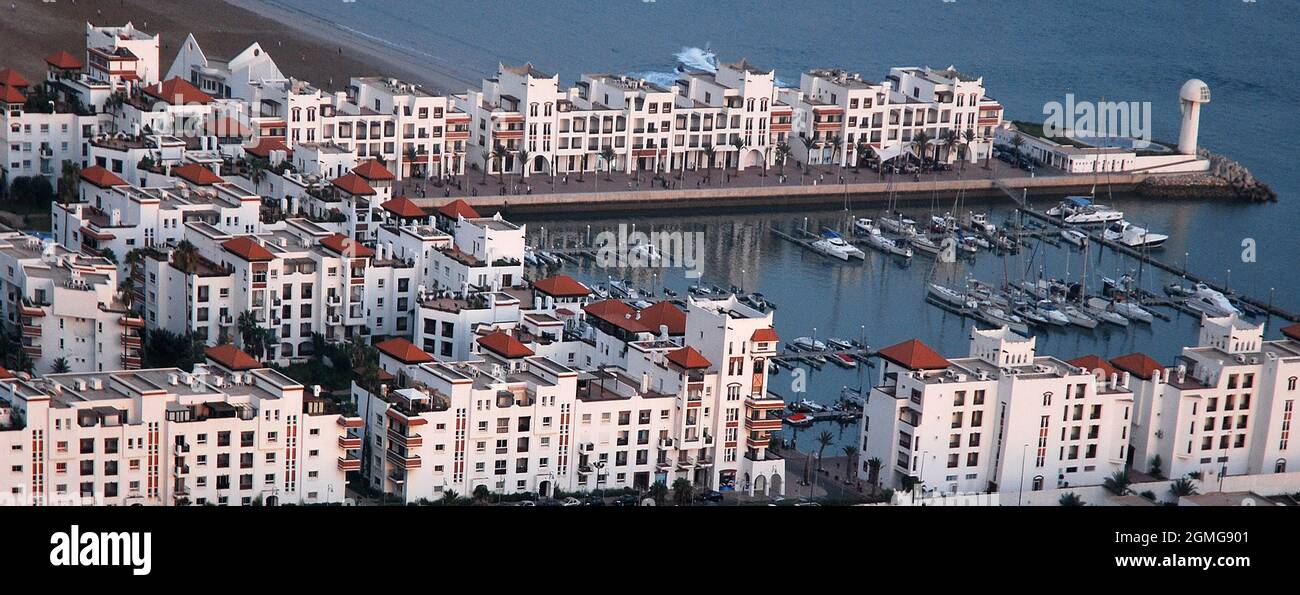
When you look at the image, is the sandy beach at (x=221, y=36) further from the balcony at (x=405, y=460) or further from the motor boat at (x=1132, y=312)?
the balcony at (x=405, y=460)

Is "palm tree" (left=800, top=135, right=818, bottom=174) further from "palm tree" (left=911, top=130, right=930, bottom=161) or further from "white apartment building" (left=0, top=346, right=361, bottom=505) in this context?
"white apartment building" (left=0, top=346, right=361, bottom=505)

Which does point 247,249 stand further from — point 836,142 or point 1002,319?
point 836,142

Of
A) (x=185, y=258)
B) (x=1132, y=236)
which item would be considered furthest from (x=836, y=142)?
(x=185, y=258)

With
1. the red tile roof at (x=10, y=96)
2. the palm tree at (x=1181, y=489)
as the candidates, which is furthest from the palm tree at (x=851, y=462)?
the red tile roof at (x=10, y=96)

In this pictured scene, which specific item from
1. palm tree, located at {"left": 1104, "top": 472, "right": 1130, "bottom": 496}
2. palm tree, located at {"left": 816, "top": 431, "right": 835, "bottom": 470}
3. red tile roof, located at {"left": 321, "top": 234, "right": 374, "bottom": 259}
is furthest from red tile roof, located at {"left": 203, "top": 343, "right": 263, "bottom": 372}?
palm tree, located at {"left": 1104, "top": 472, "right": 1130, "bottom": 496}
